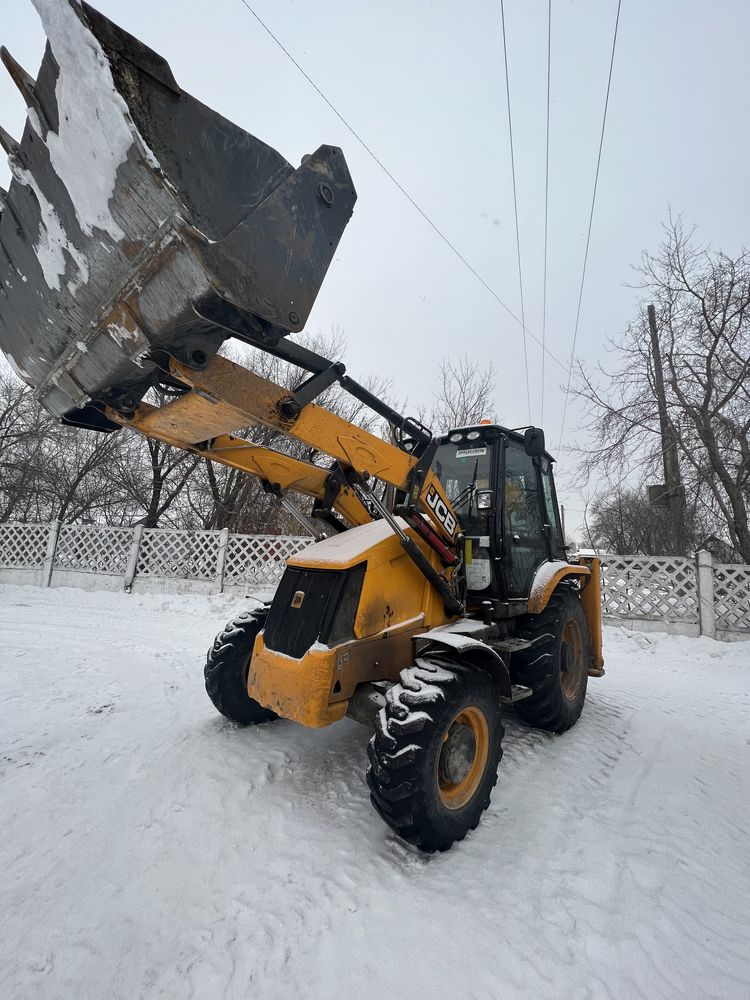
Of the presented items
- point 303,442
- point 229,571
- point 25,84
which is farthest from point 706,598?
point 25,84

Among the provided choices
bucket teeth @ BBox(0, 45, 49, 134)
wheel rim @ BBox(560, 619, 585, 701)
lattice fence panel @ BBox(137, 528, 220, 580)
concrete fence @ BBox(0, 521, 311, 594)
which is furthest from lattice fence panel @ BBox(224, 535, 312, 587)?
bucket teeth @ BBox(0, 45, 49, 134)

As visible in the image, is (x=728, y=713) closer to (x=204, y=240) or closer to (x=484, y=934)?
(x=484, y=934)

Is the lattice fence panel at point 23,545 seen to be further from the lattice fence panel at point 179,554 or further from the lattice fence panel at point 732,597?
the lattice fence panel at point 732,597

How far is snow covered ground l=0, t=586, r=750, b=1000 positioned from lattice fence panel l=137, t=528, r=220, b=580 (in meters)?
6.44

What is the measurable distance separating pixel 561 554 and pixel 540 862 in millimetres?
2893

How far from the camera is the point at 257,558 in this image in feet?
33.3

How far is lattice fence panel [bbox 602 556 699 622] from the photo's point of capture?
791 centimetres

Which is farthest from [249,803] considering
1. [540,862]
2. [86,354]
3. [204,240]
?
[204,240]

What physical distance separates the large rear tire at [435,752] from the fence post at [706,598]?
6744mm

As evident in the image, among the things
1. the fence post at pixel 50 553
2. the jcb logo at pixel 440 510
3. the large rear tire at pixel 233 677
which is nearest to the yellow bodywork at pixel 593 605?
the jcb logo at pixel 440 510

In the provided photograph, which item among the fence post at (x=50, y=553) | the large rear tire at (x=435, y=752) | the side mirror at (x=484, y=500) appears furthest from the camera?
the fence post at (x=50, y=553)

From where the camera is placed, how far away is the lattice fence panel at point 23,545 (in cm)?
1137

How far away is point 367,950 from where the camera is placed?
177 cm

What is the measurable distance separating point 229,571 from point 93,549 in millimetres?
3490
